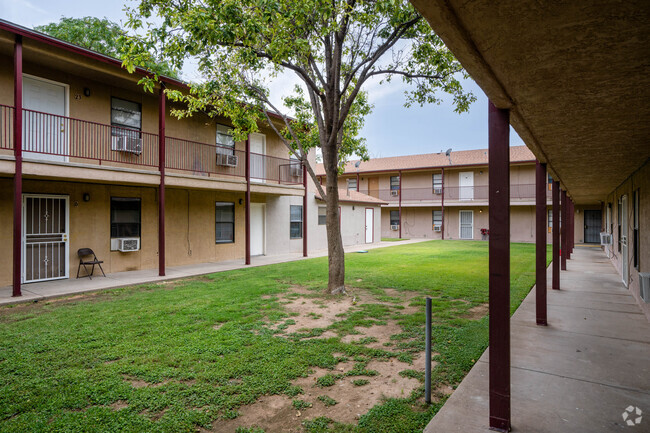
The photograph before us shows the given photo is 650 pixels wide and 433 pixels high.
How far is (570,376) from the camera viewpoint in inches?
150

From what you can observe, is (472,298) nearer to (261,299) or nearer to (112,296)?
(261,299)

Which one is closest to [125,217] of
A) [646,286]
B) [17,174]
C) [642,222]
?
[17,174]

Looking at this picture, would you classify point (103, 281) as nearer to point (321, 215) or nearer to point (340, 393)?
point (340, 393)

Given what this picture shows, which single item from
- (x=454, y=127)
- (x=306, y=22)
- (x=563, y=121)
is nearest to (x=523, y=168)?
(x=306, y=22)

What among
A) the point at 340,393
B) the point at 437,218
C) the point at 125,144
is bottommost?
the point at 340,393

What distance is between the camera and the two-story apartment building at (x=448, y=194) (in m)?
24.3

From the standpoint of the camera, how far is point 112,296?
308 inches

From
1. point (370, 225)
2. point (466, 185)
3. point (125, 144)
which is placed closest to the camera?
point (125, 144)

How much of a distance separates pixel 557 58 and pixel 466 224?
26.3m

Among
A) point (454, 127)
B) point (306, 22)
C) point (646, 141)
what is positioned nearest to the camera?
point (646, 141)

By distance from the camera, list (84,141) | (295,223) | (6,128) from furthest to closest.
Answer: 1. (295,223)
2. (84,141)
3. (6,128)

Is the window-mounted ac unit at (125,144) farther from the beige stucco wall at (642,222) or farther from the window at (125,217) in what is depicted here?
the beige stucco wall at (642,222)

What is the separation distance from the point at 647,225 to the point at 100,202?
12.7m

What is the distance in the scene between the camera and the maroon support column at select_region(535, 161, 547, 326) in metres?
5.36
